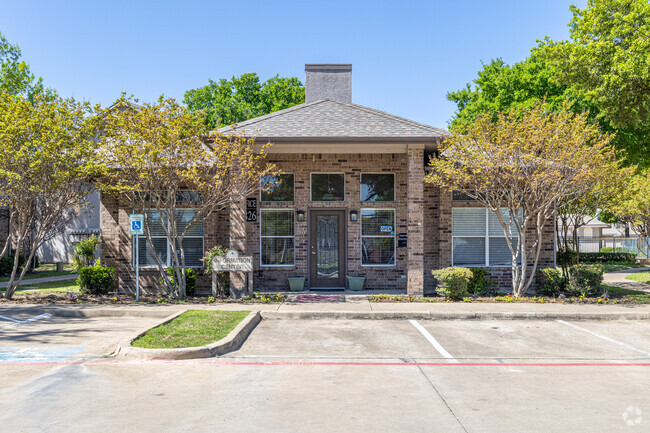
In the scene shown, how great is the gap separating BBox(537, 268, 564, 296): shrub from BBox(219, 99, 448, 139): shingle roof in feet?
15.8

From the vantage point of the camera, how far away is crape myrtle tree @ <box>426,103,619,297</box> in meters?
12.1

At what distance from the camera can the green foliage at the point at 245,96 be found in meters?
39.9

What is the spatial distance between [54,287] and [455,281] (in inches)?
506

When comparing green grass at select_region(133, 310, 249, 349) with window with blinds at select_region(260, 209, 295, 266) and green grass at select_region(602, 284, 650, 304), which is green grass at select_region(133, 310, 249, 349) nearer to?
window with blinds at select_region(260, 209, 295, 266)

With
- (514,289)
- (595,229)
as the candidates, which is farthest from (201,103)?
(595,229)

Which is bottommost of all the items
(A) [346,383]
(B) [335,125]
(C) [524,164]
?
(A) [346,383]

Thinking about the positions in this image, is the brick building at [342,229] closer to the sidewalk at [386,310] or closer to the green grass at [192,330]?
the sidewalk at [386,310]

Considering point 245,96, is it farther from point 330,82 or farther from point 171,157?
point 171,157

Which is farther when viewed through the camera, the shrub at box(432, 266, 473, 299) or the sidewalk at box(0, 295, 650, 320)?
the shrub at box(432, 266, 473, 299)

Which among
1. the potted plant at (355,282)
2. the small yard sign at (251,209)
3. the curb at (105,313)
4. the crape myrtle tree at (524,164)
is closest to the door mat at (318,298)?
the potted plant at (355,282)

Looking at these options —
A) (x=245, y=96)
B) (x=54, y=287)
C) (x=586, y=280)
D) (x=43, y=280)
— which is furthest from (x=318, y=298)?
(x=245, y=96)

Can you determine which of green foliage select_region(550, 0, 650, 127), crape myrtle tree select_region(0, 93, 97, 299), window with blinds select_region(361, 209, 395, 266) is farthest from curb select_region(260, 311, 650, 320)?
green foliage select_region(550, 0, 650, 127)

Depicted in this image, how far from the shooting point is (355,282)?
1420 centimetres

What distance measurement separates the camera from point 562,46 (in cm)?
1870
